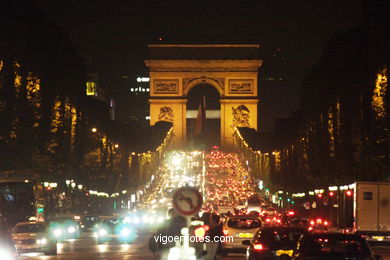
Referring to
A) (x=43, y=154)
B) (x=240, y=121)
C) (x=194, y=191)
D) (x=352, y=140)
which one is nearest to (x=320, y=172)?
(x=352, y=140)

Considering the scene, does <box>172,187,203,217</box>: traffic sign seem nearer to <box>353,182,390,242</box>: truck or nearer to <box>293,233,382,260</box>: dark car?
<box>293,233,382,260</box>: dark car

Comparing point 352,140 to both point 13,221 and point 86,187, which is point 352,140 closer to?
point 13,221

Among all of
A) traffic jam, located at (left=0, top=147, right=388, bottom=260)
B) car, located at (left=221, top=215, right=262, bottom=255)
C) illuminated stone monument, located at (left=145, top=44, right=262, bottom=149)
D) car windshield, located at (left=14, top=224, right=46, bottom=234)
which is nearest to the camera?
traffic jam, located at (left=0, top=147, right=388, bottom=260)

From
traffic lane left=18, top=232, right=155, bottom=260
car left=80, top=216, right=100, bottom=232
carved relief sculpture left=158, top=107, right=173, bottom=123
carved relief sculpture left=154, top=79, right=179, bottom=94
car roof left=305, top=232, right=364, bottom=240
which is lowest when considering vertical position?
car left=80, top=216, right=100, bottom=232

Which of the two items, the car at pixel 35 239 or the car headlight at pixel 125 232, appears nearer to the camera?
the car at pixel 35 239

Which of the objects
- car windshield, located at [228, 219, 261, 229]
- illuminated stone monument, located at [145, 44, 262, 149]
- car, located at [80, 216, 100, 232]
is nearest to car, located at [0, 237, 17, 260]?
car windshield, located at [228, 219, 261, 229]

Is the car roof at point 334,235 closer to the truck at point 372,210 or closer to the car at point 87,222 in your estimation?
the truck at point 372,210

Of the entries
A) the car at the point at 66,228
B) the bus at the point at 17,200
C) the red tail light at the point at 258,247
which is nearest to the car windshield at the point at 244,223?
the red tail light at the point at 258,247
